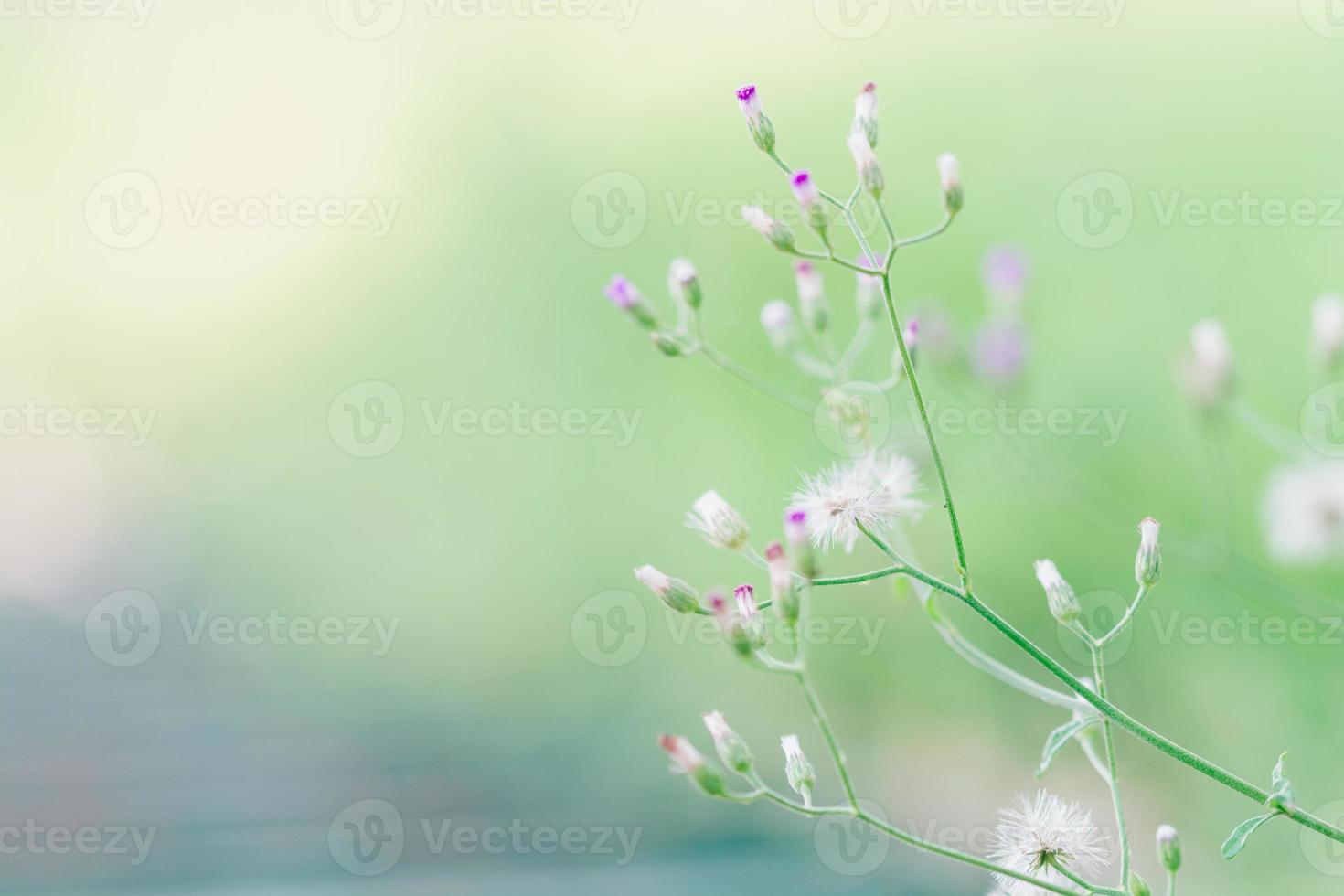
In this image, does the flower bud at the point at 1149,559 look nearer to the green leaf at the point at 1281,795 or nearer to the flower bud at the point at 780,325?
the green leaf at the point at 1281,795

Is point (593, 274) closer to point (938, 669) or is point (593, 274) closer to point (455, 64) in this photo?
point (455, 64)

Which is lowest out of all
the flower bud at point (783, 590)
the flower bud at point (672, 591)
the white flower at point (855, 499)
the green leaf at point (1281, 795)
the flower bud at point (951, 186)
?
the flower bud at point (672, 591)

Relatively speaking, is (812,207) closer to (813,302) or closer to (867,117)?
(867,117)

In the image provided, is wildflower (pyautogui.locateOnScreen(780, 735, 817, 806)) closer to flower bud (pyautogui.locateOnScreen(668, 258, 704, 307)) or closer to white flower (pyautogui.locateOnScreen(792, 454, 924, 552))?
white flower (pyautogui.locateOnScreen(792, 454, 924, 552))

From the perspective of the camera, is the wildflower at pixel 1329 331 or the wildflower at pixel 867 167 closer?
the wildflower at pixel 867 167

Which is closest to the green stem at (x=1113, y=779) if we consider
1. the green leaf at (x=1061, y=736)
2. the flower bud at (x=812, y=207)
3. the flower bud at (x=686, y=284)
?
the green leaf at (x=1061, y=736)

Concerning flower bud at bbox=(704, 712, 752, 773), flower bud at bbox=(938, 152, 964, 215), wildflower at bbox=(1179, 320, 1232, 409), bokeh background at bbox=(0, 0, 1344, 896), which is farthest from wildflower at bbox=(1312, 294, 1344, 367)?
bokeh background at bbox=(0, 0, 1344, 896)
